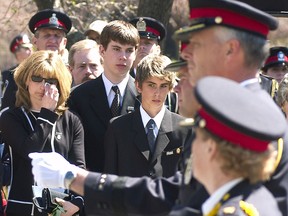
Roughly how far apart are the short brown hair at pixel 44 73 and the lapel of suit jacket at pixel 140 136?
0.54 metres

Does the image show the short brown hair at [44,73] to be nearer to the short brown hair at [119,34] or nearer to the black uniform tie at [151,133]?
the black uniform tie at [151,133]

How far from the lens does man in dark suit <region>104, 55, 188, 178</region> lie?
6.11 m

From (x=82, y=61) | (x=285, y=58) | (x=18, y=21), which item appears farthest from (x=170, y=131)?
(x=18, y=21)

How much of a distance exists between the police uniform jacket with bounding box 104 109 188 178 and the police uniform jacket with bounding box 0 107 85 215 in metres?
0.25

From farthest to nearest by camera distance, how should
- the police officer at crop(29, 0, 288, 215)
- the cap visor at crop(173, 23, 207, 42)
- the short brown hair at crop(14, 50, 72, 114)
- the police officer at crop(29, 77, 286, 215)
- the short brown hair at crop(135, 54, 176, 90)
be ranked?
1. the short brown hair at crop(135, 54, 176, 90)
2. the short brown hair at crop(14, 50, 72, 114)
3. the cap visor at crop(173, 23, 207, 42)
4. the police officer at crop(29, 0, 288, 215)
5. the police officer at crop(29, 77, 286, 215)

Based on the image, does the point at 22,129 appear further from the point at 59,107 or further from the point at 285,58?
the point at 285,58

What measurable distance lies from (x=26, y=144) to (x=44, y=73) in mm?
572

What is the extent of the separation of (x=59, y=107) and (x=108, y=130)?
404mm

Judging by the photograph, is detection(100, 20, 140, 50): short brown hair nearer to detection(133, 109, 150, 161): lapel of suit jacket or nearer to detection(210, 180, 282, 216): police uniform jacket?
detection(133, 109, 150, 161): lapel of suit jacket

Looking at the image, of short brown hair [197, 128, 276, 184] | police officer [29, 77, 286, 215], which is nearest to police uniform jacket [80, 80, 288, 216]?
police officer [29, 77, 286, 215]

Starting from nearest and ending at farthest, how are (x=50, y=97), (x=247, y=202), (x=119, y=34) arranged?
(x=247, y=202), (x=50, y=97), (x=119, y=34)

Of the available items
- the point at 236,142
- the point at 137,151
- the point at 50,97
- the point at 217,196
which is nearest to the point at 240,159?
the point at 236,142

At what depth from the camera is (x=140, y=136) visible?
20.2ft

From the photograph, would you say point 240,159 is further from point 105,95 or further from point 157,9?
point 157,9
